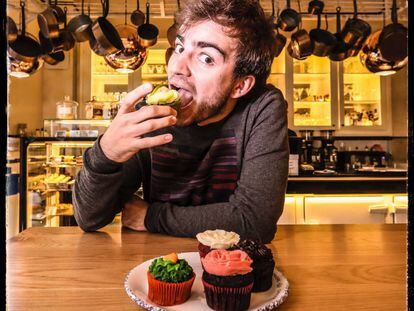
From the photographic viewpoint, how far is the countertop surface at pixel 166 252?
0.55 metres

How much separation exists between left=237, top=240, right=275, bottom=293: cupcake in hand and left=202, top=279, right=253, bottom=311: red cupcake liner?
0.05 metres

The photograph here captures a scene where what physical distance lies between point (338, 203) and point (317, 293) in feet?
6.54

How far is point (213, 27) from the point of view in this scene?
0.95m

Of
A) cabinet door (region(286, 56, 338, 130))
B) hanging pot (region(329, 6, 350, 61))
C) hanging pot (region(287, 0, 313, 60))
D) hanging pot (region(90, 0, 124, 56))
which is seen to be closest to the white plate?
hanging pot (region(90, 0, 124, 56))

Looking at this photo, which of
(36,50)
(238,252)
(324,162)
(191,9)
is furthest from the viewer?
(324,162)

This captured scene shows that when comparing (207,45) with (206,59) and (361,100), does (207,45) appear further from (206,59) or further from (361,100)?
(361,100)

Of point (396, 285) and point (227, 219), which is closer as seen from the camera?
point (396, 285)

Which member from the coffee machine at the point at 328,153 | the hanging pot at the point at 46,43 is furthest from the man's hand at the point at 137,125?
the coffee machine at the point at 328,153

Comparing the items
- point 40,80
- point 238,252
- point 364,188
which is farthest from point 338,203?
point 40,80

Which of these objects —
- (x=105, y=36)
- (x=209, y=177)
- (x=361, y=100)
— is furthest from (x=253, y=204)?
(x=361, y=100)

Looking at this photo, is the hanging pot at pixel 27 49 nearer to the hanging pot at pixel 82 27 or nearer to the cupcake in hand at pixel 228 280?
the hanging pot at pixel 82 27

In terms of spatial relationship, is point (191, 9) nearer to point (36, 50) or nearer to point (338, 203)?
point (36, 50)

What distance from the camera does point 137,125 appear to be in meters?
0.75

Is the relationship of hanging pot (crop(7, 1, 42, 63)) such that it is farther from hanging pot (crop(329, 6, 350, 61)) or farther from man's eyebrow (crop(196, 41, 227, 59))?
hanging pot (crop(329, 6, 350, 61))
